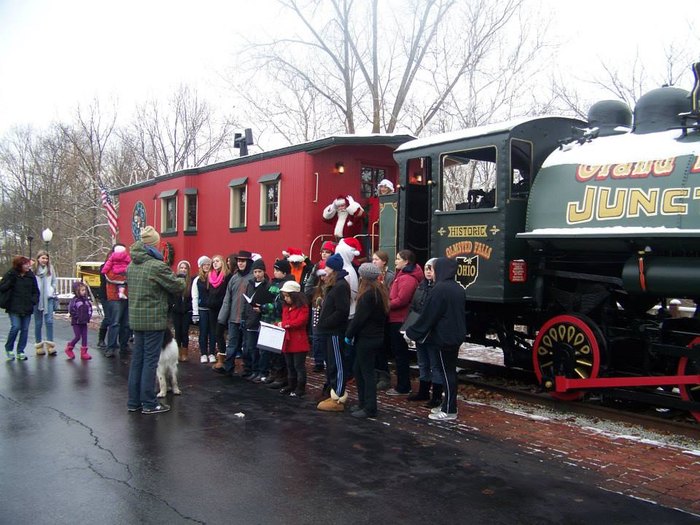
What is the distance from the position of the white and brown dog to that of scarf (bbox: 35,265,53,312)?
403 cm

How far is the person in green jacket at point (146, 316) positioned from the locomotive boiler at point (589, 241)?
11.6 feet

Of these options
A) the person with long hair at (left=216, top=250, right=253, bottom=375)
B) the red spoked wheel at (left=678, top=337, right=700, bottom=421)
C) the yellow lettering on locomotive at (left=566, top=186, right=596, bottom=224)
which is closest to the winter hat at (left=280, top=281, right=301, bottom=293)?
the person with long hair at (left=216, top=250, right=253, bottom=375)

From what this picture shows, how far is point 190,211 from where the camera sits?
1537 centimetres

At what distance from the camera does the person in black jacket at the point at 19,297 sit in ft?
30.7

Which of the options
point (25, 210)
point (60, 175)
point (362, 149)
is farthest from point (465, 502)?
point (25, 210)

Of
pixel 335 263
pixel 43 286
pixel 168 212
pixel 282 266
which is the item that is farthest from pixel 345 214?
pixel 168 212

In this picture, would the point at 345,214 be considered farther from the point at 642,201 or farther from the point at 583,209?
the point at 642,201

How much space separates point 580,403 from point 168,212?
12710 mm

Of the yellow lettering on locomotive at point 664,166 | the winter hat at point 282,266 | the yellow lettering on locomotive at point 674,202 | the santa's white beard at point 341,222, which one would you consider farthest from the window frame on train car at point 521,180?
the santa's white beard at point 341,222

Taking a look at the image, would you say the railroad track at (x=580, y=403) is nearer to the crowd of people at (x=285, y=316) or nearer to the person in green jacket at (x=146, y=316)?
the crowd of people at (x=285, y=316)

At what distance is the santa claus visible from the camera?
10.7 metres

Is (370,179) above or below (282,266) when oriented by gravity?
above

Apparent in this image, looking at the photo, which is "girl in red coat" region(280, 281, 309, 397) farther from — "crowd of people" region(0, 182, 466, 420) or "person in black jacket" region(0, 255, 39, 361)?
"person in black jacket" region(0, 255, 39, 361)

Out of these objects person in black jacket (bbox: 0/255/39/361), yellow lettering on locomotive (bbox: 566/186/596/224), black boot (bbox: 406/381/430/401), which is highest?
yellow lettering on locomotive (bbox: 566/186/596/224)
